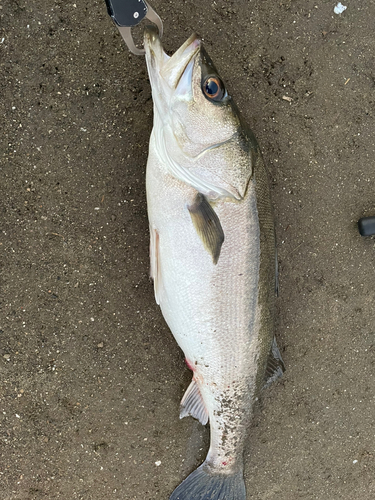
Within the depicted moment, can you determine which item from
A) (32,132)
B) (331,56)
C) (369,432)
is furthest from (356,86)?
(369,432)

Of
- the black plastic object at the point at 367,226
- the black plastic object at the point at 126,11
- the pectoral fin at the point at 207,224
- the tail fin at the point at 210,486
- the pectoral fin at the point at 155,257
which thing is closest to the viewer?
the black plastic object at the point at 126,11

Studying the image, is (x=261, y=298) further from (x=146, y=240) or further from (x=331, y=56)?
(x=331, y=56)

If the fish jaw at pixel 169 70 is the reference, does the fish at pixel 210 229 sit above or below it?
below

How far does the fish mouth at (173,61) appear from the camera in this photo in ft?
6.31

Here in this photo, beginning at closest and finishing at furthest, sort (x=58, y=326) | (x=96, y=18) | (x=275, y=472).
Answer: (x=96, y=18) < (x=58, y=326) < (x=275, y=472)

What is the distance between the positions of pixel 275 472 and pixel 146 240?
2221 millimetres

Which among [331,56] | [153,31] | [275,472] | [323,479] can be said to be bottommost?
[323,479]

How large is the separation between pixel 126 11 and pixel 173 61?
0.38m

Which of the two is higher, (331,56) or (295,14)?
(295,14)

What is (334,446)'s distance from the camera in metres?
2.97

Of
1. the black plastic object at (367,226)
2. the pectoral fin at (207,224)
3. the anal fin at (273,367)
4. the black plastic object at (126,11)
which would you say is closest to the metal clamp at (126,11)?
the black plastic object at (126,11)

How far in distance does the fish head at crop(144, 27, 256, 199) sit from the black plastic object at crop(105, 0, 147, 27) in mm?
92

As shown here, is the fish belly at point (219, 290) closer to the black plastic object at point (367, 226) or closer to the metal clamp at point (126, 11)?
the metal clamp at point (126, 11)

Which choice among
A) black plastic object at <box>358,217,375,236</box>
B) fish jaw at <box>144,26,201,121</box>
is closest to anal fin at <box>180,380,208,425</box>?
black plastic object at <box>358,217,375,236</box>
